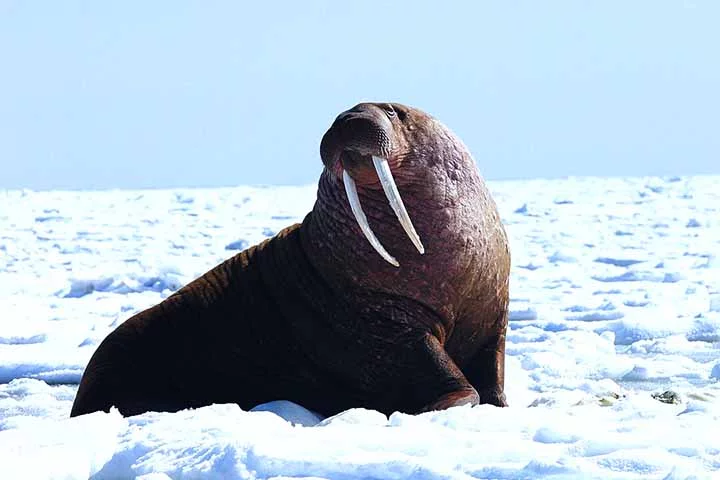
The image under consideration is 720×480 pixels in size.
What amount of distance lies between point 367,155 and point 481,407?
1.10 metres

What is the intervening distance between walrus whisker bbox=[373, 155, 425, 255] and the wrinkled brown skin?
6cm

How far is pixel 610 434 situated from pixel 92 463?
146 centimetres

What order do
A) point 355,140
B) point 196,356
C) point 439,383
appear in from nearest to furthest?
point 355,140
point 439,383
point 196,356

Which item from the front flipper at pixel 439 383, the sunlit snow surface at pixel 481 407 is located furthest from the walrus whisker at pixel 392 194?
the sunlit snow surface at pixel 481 407

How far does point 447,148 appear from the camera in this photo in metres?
5.04

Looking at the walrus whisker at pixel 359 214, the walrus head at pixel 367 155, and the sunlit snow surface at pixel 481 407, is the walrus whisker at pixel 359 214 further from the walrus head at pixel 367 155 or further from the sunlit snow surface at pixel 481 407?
the sunlit snow surface at pixel 481 407

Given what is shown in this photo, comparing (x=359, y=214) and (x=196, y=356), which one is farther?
(x=196, y=356)

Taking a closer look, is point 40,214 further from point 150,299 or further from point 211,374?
point 211,374

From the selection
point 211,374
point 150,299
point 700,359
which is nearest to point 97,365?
point 211,374

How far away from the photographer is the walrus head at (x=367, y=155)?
4.48m

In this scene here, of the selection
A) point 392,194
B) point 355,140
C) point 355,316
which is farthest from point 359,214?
point 355,316

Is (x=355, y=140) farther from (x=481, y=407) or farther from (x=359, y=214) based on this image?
(x=481, y=407)

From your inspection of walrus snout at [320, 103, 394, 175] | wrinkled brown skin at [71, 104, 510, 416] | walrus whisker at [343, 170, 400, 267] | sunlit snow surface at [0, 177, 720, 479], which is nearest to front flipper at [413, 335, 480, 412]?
wrinkled brown skin at [71, 104, 510, 416]

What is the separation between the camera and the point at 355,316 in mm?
4914
